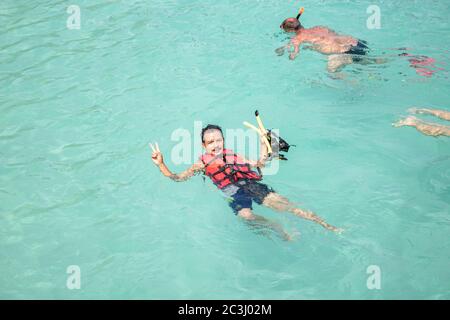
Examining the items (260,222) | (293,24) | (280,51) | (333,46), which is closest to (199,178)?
(260,222)

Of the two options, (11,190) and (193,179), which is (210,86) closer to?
(193,179)

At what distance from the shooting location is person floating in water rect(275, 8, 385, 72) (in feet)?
23.4

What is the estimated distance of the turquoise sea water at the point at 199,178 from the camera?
4.54 m

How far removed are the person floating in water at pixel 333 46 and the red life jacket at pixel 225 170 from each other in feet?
10.6

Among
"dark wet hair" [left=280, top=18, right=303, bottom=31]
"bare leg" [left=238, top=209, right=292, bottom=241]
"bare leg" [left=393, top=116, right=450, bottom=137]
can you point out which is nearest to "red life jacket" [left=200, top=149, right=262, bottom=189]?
"bare leg" [left=238, top=209, right=292, bottom=241]

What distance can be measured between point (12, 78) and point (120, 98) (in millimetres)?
2256

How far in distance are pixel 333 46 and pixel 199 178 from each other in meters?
3.41

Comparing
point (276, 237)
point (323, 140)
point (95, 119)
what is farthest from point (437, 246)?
point (95, 119)

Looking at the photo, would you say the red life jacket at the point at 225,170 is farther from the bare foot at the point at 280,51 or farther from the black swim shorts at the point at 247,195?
the bare foot at the point at 280,51

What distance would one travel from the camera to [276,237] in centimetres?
470

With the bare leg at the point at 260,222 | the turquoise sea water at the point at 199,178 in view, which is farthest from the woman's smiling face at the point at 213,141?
the turquoise sea water at the point at 199,178

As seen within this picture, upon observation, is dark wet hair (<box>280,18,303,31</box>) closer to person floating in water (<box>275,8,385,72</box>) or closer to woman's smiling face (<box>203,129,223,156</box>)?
person floating in water (<box>275,8,385,72</box>)

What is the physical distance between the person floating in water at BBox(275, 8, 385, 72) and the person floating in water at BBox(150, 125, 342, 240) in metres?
3.23

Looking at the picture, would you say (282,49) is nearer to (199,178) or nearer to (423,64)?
(423,64)
